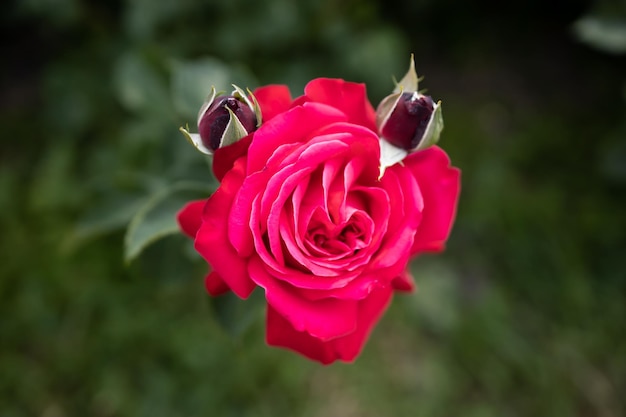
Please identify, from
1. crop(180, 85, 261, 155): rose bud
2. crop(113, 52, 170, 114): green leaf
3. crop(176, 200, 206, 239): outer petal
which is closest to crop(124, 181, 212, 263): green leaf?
crop(176, 200, 206, 239): outer petal

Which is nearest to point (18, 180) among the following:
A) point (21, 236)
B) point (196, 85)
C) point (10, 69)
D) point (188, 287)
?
point (21, 236)

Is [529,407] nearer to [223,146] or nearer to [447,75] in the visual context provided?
[447,75]

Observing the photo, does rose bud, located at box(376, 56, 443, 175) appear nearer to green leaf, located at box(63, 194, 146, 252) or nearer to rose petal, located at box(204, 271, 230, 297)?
rose petal, located at box(204, 271, 230, 297)

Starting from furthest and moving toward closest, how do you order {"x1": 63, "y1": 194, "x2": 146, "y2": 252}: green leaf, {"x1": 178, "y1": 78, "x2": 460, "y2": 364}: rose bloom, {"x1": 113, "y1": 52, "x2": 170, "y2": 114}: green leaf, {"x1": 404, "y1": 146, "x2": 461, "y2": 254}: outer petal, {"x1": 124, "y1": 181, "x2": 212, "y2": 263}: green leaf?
{"x1": 113, "y1": 52, "x2": 170, "y2": 114}: green leaf < {"x1": 63, "y1": 194, "x2": 146, "y2": 252}: green leaf < {"x1": 124, "y1": 181, "x2": 212, "y2": 263}: green leaf < {"x1": 404, "y1": 146, "x2": 461, "y2": 254}: outer petal < {"x1": 178, "y1": 78, "x2": 460, "y2": 364}: rose bloom

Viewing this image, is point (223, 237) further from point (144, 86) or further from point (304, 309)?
point (144, 86)

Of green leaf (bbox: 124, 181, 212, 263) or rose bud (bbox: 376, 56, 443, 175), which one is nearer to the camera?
rose bud (bbox: 376, 56, 443, 175)

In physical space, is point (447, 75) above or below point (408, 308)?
above
